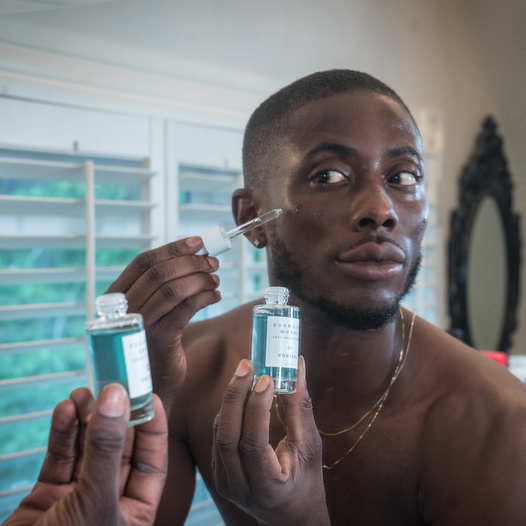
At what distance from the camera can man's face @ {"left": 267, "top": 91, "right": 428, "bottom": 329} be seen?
0.59 m

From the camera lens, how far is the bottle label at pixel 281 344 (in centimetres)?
57

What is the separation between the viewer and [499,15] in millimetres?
747

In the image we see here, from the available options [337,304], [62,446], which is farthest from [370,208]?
[62,446]

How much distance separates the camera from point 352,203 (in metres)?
0.59

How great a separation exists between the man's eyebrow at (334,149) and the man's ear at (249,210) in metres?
0.12

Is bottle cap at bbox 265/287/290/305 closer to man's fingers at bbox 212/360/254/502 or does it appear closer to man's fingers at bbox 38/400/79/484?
man's fingers at bbox 212/360/254/502

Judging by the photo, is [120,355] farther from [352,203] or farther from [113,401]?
[352,203]

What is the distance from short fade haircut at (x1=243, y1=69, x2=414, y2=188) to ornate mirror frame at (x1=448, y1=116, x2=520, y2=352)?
0.19m

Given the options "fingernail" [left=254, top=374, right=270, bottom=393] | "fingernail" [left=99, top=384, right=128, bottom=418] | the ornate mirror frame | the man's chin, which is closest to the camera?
"fingernail" [left=99, top=384, right=128, bottom=418]

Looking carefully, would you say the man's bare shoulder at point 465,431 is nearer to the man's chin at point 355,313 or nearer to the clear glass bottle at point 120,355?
the man's chin at point 355,313

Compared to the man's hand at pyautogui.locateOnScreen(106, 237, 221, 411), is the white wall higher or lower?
higher

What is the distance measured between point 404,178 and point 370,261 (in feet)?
0.40

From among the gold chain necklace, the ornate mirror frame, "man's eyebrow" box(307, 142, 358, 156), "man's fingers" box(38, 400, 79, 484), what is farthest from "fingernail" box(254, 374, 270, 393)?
the ornate mirror frame

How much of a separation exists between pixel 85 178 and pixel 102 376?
330mm
